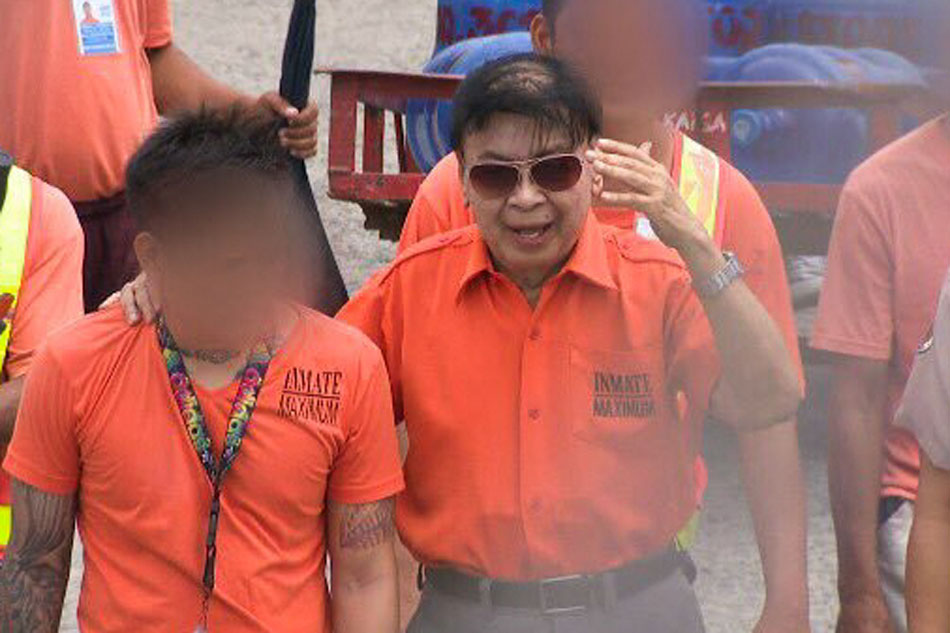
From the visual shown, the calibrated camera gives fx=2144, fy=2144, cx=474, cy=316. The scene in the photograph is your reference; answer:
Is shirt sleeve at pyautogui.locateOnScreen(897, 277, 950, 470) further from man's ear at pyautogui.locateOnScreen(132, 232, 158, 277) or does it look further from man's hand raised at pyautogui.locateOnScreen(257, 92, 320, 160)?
man's hand raised at pyautogui.locateOnScreen(257, 92, 320, 160)

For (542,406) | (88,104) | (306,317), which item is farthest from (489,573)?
(88,104)

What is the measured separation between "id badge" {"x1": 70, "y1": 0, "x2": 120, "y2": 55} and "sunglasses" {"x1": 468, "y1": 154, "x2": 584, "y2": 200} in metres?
2.02

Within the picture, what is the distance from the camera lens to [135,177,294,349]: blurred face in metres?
3.53

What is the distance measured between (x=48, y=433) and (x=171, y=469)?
0.21 metres

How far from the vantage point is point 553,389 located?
12.3ft

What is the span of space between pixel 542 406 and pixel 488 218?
1.13 feet

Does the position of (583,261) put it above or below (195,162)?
below

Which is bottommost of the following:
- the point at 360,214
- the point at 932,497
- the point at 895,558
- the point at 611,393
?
the point at 360,214

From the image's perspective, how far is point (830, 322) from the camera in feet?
13.8

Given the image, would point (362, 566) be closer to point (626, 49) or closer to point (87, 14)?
point (626, 49)

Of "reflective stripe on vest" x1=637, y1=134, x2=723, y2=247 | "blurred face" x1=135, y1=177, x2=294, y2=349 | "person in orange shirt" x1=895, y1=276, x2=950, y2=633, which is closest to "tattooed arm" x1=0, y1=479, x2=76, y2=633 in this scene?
"blurred face" x1=135, y1=177, x2=294, y2=349

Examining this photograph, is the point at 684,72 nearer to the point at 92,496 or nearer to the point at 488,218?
the point at 488,218

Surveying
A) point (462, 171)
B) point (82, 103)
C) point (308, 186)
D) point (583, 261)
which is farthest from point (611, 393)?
point (82, 103)

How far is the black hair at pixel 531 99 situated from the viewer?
3672 millimetres
